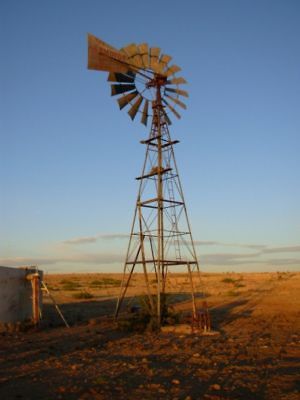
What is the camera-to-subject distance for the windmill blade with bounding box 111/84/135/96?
20.7 metres

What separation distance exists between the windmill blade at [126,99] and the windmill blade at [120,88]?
0.76ft

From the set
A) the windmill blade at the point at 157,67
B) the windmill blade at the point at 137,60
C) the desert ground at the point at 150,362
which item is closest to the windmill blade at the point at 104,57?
the windmill blade at the point at 137,60

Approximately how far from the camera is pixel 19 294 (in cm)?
2083

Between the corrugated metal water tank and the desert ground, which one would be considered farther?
the corrugated metal water tank

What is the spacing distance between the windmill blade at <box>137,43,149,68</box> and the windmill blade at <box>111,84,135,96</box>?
1233 mm

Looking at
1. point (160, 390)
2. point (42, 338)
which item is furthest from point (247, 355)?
point (42, 338)

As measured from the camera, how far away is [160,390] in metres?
9.33

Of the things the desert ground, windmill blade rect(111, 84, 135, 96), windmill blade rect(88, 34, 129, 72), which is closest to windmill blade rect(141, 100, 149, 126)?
windmill blade rect(111, 84, 135, 96)

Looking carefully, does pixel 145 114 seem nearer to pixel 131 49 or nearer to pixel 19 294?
pixel 131 49

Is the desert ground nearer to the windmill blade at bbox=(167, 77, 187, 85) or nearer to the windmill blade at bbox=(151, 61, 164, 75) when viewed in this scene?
the windmill blade at bbox=(167, 77, 187, 85)

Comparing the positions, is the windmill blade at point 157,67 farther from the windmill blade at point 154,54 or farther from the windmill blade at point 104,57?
the windmill blade at point 104,57

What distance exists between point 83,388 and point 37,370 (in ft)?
7.81

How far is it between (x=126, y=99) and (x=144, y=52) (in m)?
2.37

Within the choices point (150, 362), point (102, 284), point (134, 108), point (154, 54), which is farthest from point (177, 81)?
point (102, 284)
